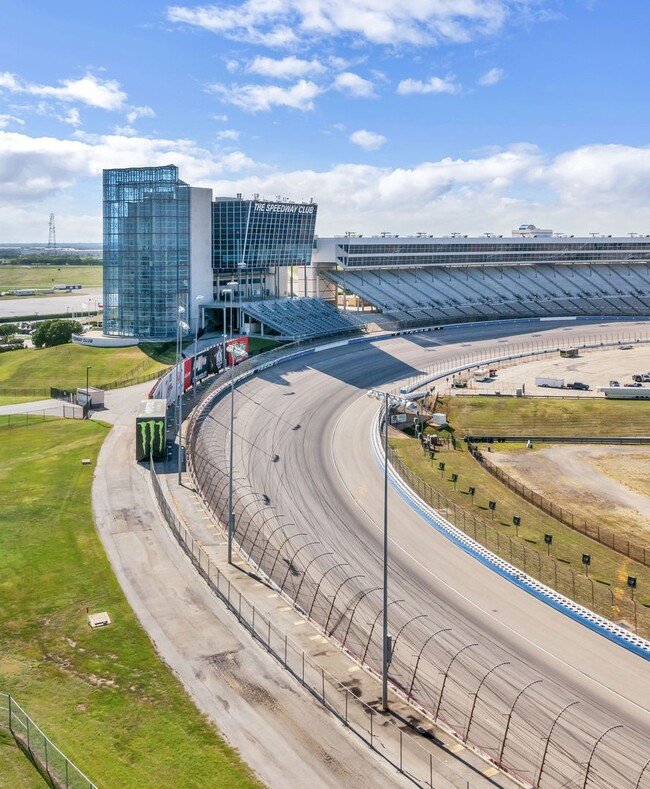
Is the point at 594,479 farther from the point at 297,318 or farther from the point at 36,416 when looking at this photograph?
the point at 297,318

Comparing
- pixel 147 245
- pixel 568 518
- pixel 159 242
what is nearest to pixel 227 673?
pixel 568 518

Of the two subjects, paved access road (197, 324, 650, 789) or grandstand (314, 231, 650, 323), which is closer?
paved access road (197, 324, 650, 789)

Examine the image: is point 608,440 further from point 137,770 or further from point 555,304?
point 555,304

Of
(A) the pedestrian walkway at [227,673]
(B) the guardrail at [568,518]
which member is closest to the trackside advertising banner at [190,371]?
(A) the pedestrian walkway at [227,673]

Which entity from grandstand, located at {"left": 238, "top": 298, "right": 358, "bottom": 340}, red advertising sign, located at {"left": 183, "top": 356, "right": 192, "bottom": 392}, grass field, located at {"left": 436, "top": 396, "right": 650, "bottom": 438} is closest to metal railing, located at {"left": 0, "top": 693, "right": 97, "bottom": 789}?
red advertising sign, located at {"left": 183, "top": 356, "right": 192, "bottom": 392}

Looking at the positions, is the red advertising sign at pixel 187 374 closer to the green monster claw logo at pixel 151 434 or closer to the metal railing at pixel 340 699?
the green monster claw logo at pixel 151 434

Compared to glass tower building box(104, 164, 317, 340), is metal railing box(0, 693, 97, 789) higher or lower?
lower

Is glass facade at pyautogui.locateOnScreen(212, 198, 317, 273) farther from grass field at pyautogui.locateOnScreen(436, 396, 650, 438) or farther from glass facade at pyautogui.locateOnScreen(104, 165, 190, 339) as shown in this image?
grass field at pyautogui.locateOnScreen(436, 396, 650, 438)
